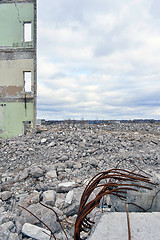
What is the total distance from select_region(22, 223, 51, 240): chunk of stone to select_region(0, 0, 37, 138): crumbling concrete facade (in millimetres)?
9400

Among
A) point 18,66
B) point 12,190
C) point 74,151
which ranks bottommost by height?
point 12,190

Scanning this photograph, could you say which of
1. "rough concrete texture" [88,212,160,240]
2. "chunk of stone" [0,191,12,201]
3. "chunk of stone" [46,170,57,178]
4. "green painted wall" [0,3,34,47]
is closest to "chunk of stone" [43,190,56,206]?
"chunk of stone" [0,191,12,201]

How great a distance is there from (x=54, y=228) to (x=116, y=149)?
4.49m

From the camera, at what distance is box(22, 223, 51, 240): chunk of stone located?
2.44 m

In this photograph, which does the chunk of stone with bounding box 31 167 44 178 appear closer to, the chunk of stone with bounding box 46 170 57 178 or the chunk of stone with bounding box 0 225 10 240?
the chunk of stone with bounding box 46 170 57 178

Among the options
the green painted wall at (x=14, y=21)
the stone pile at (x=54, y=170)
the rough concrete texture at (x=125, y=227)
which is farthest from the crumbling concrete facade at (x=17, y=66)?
the rough concrete texture at (x=125, y=227)

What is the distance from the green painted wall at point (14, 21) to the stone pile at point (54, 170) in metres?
7.41

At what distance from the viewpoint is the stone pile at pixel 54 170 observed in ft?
8.98

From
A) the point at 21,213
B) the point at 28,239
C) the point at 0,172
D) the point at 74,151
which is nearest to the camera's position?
the point at 28,239

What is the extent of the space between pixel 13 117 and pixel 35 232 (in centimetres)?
1024

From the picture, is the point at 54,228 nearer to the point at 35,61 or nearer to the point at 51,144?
the point at 51,144

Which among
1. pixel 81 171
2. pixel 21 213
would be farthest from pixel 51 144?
pixel 21 213

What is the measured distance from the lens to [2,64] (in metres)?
12.0

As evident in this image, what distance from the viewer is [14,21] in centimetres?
1194
